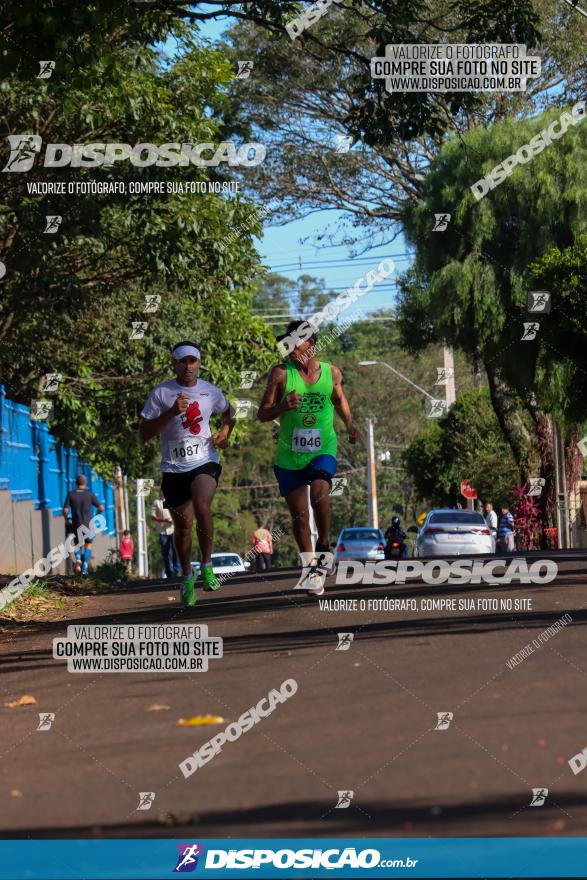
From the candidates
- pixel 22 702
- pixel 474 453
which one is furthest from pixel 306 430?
pixel 474 453

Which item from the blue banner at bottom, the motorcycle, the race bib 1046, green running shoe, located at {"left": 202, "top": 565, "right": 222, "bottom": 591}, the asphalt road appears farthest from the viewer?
the motorcycle

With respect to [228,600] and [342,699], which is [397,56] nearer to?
[228,600]

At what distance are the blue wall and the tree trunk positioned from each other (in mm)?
10647

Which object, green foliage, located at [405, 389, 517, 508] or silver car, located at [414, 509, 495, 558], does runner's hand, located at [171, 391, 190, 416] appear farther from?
green foliage, located at [405, 389, 517, 508]

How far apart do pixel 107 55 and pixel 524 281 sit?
919 inches

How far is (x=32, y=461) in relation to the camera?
2728 cm

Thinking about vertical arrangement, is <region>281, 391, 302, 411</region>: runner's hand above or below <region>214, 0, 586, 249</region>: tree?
below

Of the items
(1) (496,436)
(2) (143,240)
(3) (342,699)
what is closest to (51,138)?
(2) (143,240)

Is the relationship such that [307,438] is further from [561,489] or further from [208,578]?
[561,489]

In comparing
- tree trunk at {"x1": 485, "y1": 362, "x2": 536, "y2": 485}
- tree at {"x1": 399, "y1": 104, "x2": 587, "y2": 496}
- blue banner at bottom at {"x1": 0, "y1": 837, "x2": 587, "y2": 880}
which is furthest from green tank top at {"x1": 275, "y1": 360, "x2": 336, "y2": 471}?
tree trunk at {"x1": 485, "y1": 362, "x2": 536, "y2": 485}

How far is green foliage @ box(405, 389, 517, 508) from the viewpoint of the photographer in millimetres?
52469

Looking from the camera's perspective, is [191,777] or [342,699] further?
[342,699]

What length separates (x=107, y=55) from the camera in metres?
11.8

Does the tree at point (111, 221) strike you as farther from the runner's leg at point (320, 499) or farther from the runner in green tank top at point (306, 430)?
the runner's leg at point (320, 499)
